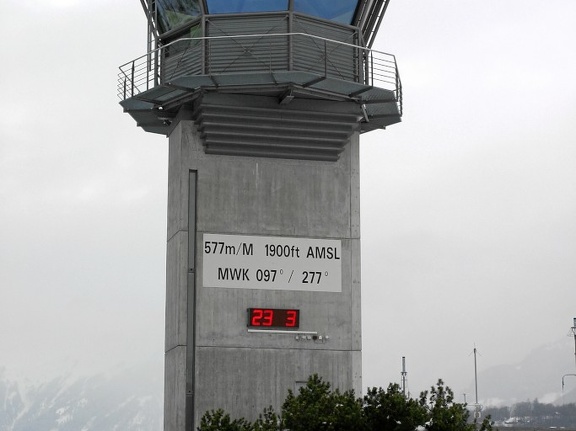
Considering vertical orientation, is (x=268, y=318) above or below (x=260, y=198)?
below

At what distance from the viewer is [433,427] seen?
31797 millimetres

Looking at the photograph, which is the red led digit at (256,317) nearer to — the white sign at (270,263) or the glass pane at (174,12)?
the white sign at (270,263)

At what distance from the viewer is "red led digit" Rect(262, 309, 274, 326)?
35.6 meters

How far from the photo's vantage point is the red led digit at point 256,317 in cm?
3547

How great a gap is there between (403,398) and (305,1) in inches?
460

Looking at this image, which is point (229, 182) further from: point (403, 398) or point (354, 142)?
point (403, 398)

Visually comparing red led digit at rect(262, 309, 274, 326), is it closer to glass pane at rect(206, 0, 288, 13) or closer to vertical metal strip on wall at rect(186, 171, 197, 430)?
vertical metal strip on wall at rect(186, 171, 197, 430)

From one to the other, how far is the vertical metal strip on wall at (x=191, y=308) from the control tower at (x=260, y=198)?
4cm

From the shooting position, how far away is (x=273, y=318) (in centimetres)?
3562

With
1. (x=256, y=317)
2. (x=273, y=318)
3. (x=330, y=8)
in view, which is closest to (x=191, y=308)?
(x=256, y=317)

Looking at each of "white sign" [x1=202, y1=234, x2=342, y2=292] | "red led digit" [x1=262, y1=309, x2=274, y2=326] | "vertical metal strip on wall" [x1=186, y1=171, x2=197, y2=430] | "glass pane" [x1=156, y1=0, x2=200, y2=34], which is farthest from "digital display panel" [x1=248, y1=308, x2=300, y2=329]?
"glass pane" [x1=156, y1=0, x2=200, y2=34]

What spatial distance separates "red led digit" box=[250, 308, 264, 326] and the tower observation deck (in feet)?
14.9

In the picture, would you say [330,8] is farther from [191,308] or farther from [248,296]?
[191,308]

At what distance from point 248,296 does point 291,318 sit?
1.38 metres
